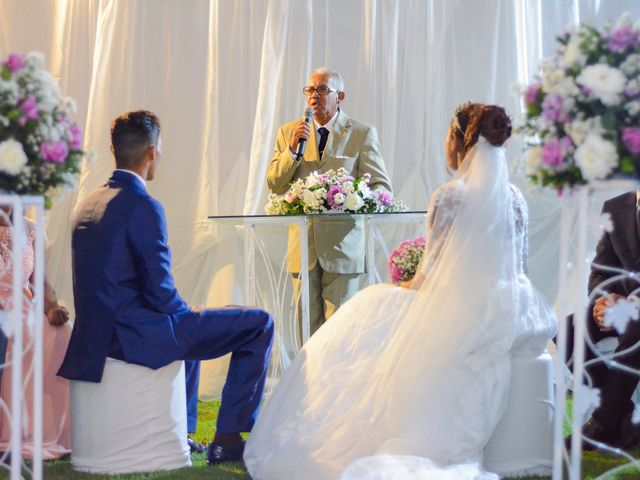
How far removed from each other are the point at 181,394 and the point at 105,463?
1.30ft

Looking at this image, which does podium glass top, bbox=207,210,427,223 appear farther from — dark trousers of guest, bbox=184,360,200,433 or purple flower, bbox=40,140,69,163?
purple flower, bbox=40,140,69,163

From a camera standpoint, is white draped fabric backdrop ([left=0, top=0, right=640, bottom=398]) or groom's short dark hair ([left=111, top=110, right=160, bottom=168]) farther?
white draped fabric backdrop ([left=0, top=0, right=640, bottom=398])

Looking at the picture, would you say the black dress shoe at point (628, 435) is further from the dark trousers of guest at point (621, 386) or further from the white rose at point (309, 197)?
the white rose at point (309, 197)

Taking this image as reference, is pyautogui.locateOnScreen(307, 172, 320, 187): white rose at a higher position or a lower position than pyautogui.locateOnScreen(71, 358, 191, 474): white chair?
higher

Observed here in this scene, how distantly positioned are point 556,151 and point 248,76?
397 centimetres

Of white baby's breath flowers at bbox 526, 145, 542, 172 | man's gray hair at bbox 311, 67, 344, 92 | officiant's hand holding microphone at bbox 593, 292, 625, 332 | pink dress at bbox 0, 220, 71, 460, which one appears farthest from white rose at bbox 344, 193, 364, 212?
white baby's breath flowers at bbox 526, 145, 542, 172

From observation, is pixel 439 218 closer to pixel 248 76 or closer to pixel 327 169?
pixel 327 169

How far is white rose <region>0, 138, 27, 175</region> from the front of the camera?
2750 millimetres

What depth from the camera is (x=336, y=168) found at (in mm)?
5250

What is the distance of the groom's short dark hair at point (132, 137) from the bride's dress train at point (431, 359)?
1.01 meters

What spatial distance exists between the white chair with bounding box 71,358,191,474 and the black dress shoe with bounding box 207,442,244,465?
0.19 m

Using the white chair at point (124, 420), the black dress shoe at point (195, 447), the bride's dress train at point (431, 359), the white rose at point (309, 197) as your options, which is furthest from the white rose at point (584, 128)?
the black dress shoe at point (195, 447)

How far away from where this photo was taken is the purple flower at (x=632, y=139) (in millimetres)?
2721

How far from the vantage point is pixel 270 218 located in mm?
4645
